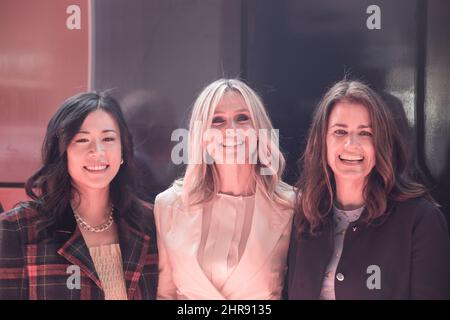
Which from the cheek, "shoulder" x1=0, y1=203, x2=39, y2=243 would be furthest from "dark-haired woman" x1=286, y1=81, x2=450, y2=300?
"shoulder" x1=0, y1=203, x2=39, y2=243

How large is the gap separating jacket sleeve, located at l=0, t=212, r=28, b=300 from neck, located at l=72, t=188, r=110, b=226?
0.73 ft

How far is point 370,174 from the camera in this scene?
1.73 metres

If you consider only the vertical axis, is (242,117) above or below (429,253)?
above

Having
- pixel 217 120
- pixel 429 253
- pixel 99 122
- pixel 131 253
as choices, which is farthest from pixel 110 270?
pixel 429 253

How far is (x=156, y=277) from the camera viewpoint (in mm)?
1871

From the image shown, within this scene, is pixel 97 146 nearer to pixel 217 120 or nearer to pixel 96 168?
pixel 96 168

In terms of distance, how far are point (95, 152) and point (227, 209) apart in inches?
21.3

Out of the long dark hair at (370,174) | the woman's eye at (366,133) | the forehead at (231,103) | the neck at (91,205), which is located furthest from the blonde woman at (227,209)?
the woman's eye at (366,133)

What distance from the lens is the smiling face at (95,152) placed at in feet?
5.79

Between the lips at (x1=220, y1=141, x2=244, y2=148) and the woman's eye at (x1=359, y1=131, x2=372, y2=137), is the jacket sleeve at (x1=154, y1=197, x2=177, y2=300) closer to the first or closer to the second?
the lips at (x1=220, y1=141, x2=244, y2=148)

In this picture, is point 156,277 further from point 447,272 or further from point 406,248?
point 447,272

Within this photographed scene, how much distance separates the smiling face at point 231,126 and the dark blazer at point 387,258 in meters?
0.43

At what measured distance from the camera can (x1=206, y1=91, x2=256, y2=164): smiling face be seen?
1.79 metres
